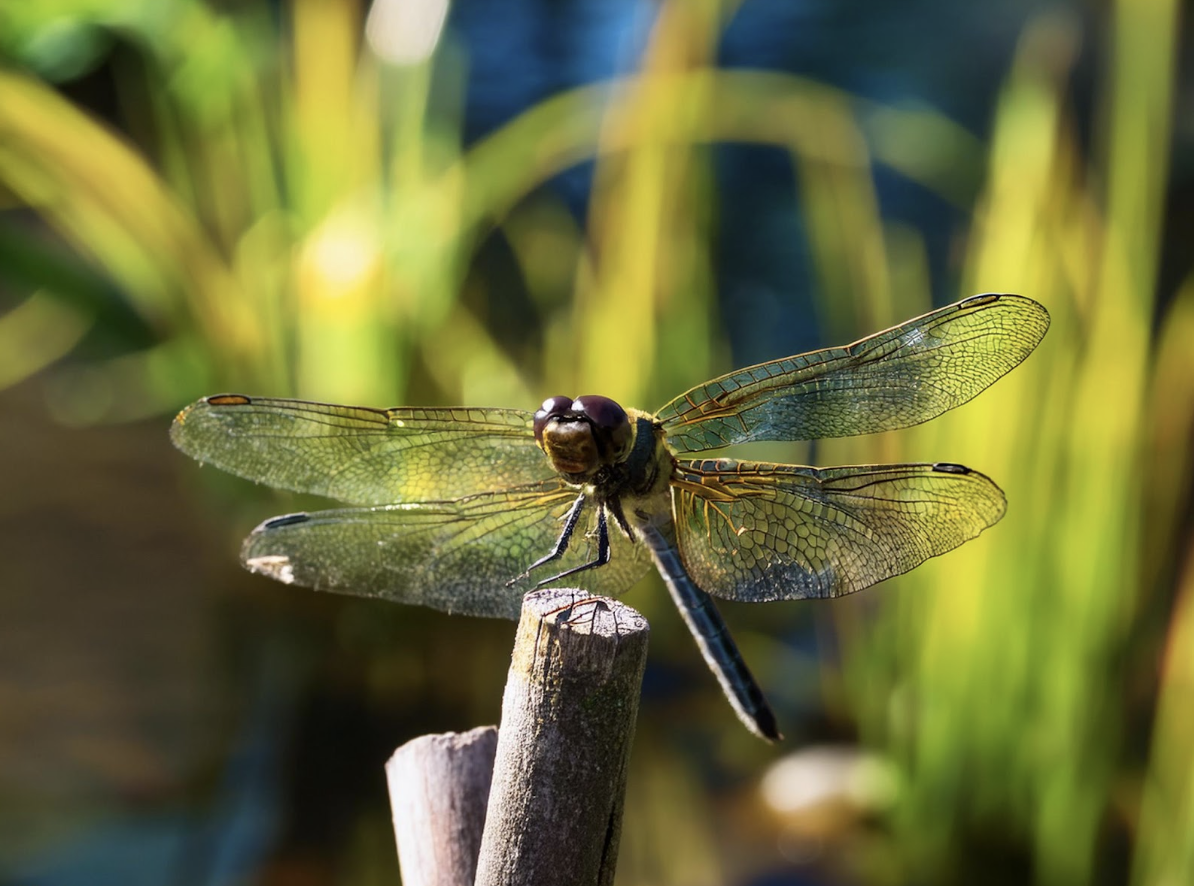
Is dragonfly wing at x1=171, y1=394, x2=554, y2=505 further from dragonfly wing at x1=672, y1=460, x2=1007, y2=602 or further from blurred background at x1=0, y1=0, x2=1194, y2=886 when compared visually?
blurred background at x1=0, y1=0, x2=1194, y2=886

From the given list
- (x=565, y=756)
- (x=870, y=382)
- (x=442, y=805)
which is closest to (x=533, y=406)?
(x=870, y=382)

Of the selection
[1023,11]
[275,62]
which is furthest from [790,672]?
[1023,11]

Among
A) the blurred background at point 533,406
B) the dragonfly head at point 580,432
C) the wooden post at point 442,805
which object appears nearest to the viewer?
the wooden post at point 442,805

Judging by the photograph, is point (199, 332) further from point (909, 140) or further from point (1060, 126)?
point (909, 140)

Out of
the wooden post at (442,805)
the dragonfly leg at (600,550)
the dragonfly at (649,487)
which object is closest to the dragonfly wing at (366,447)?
the dragonfly at (649,487)

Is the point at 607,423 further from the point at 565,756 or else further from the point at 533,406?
the point at 533,406

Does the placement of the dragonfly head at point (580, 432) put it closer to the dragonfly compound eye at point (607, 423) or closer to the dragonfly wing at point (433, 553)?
the dragonfly compound eye at point (607, 423)

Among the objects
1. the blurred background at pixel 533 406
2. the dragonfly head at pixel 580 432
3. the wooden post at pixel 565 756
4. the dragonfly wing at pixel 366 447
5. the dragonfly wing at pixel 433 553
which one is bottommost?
the wooden post at pixel 565 756
